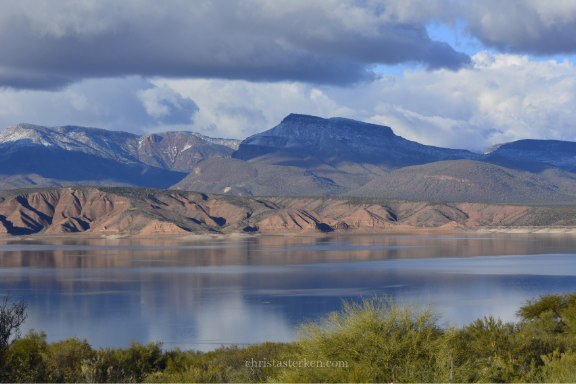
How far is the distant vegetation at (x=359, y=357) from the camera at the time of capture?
14.1 m

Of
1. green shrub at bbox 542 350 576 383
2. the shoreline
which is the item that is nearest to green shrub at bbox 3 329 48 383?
green shrub at bbox 542 350 576 383

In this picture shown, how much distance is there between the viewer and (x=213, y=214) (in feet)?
594

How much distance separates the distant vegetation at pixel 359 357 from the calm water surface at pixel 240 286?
896cm

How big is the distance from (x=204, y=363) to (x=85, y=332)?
1699 cm

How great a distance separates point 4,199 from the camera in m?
180

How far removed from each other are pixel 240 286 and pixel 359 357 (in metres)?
43.8

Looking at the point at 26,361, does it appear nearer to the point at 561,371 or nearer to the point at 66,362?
the point at 66,362

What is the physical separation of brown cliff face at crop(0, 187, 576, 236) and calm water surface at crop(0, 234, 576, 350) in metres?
63.7

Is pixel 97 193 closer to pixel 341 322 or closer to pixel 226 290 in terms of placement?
pixel 226 290

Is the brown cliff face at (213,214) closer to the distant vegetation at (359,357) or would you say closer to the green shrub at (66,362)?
the green shrub at (66,362)

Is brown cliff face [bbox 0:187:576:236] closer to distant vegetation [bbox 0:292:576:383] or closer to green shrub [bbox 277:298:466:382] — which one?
distant vegetation [bbox 0:292:576:383]

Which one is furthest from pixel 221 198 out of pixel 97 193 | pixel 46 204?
pixel 46 204

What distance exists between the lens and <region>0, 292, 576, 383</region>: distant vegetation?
14148 millimetres

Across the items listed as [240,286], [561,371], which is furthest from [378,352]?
[240,286]
